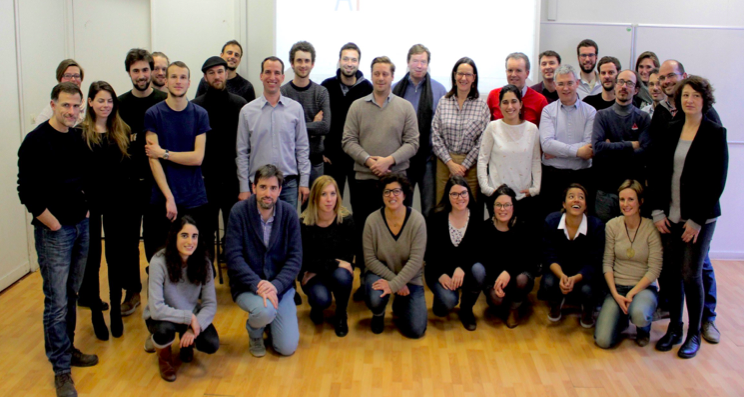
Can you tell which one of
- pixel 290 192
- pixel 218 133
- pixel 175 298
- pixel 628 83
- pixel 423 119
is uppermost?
pixel 628 83

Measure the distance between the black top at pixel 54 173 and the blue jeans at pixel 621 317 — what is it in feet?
8.72

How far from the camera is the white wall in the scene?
153 inches

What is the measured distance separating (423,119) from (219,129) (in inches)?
52.0

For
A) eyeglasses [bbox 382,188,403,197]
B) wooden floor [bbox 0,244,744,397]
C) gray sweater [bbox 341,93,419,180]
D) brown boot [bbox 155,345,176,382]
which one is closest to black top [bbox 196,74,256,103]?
gray sweater [bbox 341,93,419,180]

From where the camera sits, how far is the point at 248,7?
487 cm

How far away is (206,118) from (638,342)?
2.65 meters

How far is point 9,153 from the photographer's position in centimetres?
398

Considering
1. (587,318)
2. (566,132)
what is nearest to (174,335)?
(587,318)

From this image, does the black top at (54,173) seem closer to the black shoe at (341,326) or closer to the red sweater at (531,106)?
the black shoe at (341,326)

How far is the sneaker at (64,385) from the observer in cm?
265

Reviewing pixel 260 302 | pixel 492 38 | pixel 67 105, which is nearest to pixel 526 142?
pixel 492 38

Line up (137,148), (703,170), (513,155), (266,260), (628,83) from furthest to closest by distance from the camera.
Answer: (513,155)
(628,83)
(137,148)
(266,260)
(703,170)

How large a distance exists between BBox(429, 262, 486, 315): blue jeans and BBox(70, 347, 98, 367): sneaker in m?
1.81

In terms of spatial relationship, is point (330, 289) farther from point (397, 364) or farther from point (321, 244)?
point (397, 364)
